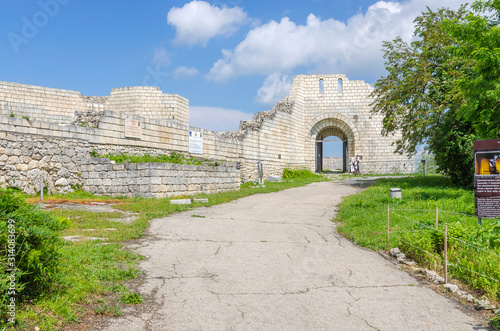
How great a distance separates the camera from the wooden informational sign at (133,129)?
16359 mm

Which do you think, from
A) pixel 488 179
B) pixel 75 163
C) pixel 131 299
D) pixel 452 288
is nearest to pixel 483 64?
pixel 488 179

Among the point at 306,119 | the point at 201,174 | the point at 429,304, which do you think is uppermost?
the point at 306,119

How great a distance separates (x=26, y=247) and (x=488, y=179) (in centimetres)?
762

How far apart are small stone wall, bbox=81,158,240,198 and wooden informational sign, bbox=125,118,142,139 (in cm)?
245

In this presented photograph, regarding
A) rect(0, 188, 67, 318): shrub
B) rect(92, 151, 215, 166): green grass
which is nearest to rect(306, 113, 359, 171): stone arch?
rect(92, 151, 215, 166): green grass

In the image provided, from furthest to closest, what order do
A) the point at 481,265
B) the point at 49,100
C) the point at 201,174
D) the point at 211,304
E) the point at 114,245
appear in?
the point at 49,100
the point at 201,174
the point at 114,245
the point at 481,265
the point at 211,304

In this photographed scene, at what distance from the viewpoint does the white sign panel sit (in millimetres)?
19891

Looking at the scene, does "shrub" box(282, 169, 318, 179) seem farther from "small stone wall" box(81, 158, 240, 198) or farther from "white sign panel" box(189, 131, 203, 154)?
"small stone wall" box(81, 158, 240, 198)

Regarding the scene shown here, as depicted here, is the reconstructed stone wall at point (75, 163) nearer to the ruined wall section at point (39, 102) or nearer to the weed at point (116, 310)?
the ruined wall section at point (39, 102)

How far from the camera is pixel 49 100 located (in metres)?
22.7

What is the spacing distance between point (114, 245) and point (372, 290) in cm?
427

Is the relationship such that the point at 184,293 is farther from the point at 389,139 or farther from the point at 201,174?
the point at 389,139

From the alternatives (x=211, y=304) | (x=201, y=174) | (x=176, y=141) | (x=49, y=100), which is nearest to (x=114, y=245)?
(x=211, y=304)

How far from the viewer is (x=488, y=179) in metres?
7.09
